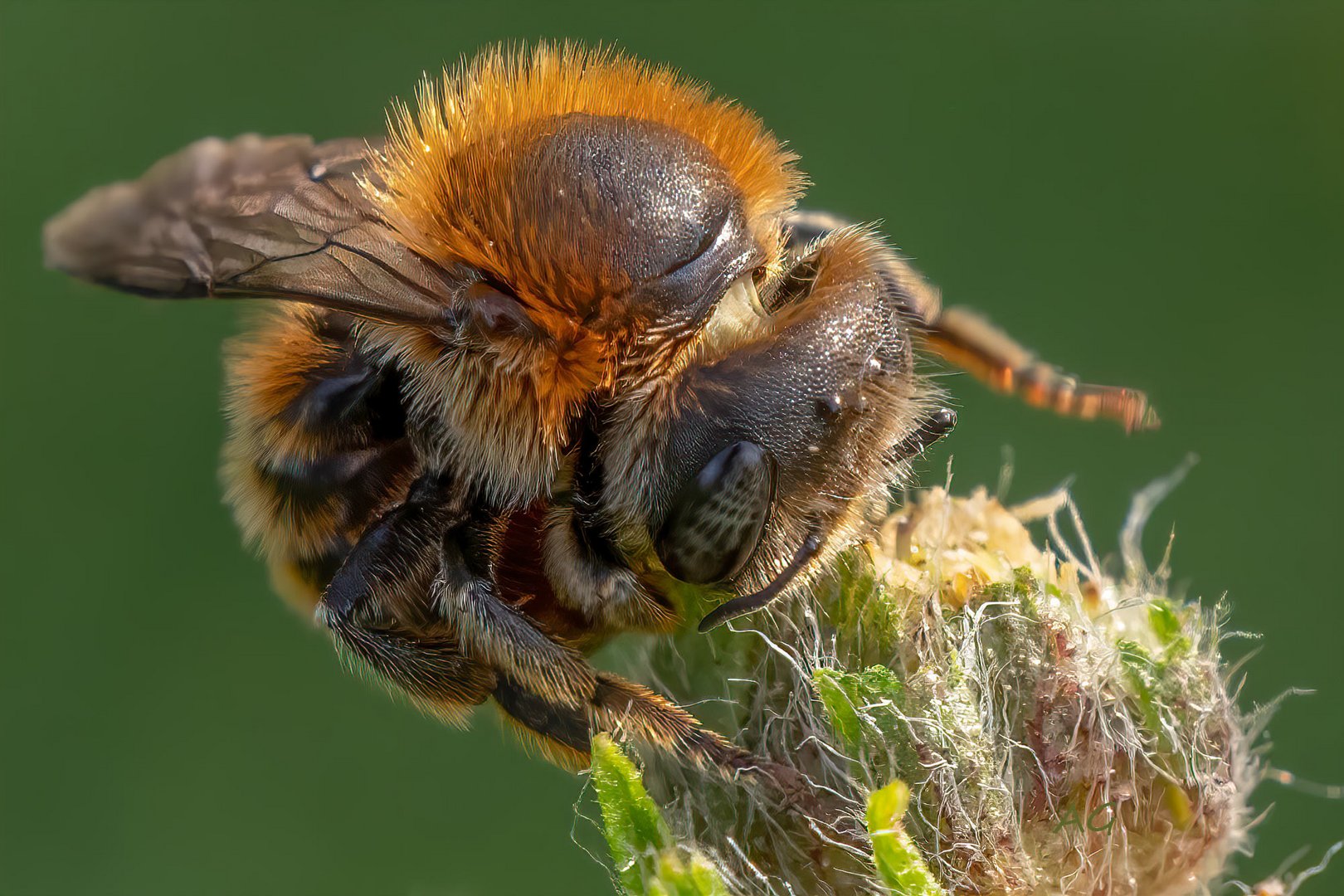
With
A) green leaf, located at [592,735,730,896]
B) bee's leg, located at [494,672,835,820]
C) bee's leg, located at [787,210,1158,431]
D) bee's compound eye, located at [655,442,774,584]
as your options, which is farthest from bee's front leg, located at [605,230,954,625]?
bee's leg, located at [787,210,1158,431]

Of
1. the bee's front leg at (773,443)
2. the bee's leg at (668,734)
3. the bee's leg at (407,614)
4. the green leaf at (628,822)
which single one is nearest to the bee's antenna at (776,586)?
the bee's front leg at (773,443)

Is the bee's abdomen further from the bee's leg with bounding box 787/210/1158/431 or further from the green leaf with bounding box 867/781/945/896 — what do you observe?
the green leaf with bounding box 867/781/945/896

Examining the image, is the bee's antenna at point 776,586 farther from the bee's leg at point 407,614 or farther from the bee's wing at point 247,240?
the bee's wing at point 247,240

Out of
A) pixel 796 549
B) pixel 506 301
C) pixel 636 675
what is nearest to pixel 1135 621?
pixel 796 549

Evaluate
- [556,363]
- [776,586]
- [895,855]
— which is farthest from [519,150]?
[895,855]

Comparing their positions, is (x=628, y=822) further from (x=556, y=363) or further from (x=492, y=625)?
(x=556, y=363)

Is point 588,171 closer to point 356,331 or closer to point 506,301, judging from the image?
point 506,301

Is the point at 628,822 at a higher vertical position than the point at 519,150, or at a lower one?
lower
